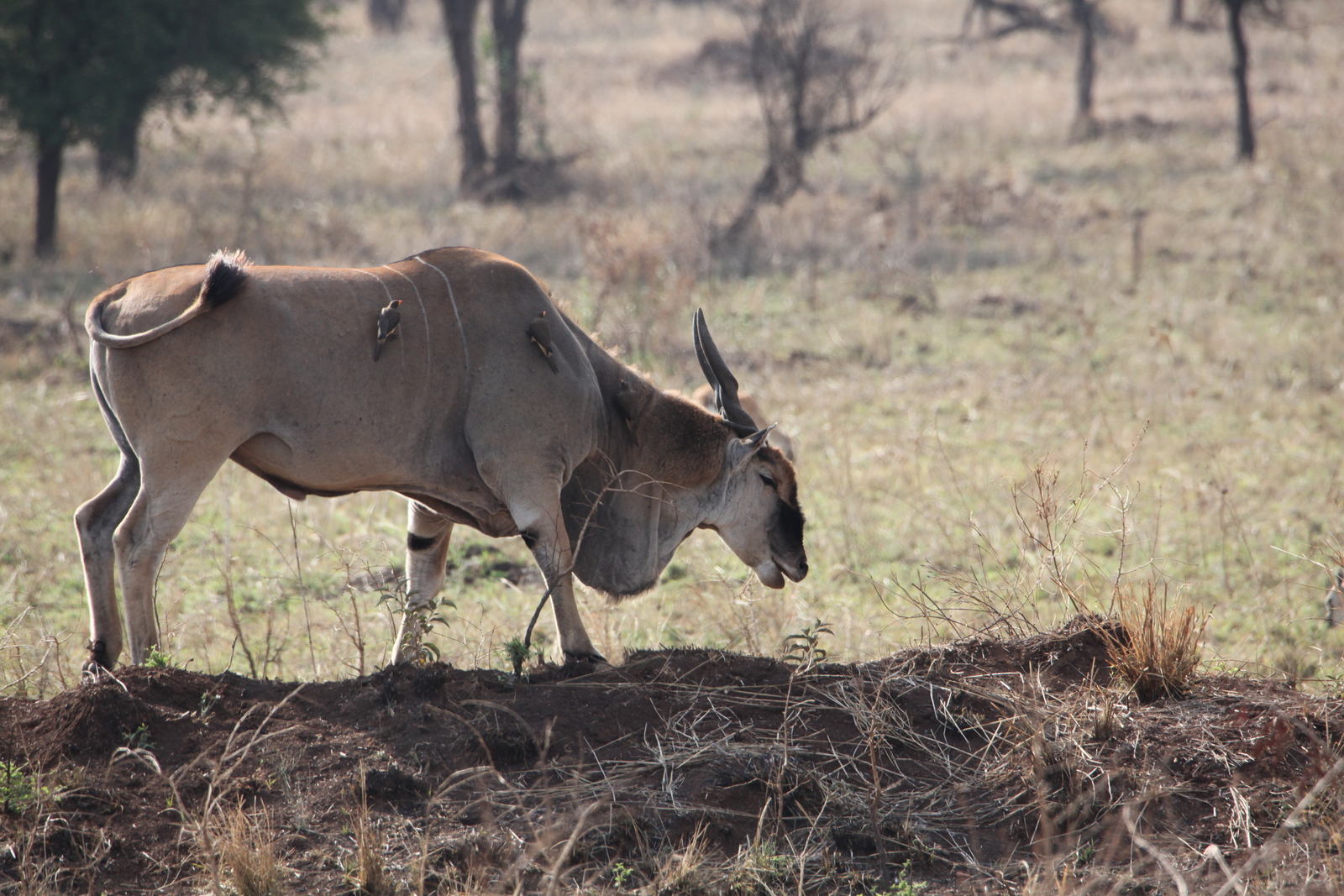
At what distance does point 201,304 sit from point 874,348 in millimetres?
7867

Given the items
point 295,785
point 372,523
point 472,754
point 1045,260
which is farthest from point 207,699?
point 1045,260

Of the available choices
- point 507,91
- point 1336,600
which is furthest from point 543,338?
point 507,91

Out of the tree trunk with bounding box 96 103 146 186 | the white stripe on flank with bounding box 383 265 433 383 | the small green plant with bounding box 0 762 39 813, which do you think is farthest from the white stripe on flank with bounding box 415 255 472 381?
the tree trunk with bounding box 96 103 146 186

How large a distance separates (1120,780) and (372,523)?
500cm

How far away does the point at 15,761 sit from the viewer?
354cm

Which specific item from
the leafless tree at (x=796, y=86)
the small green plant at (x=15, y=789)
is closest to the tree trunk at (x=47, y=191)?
the leafless tree at (x=796, y=86)

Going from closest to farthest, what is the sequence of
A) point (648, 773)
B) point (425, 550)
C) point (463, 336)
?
point (648, 773), point (463, 336), point (425, 550)

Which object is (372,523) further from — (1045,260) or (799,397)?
(1045,260)

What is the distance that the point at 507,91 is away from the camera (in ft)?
62.0

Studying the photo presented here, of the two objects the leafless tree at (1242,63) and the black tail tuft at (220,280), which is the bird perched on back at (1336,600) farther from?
the leafless tree at (1242,63)

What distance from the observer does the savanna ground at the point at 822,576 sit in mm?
3387

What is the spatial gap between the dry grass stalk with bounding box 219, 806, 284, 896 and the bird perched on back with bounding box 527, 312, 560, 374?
6.58 ft

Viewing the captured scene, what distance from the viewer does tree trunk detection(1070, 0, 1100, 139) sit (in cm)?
2130

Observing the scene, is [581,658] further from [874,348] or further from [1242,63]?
[1242,63]
